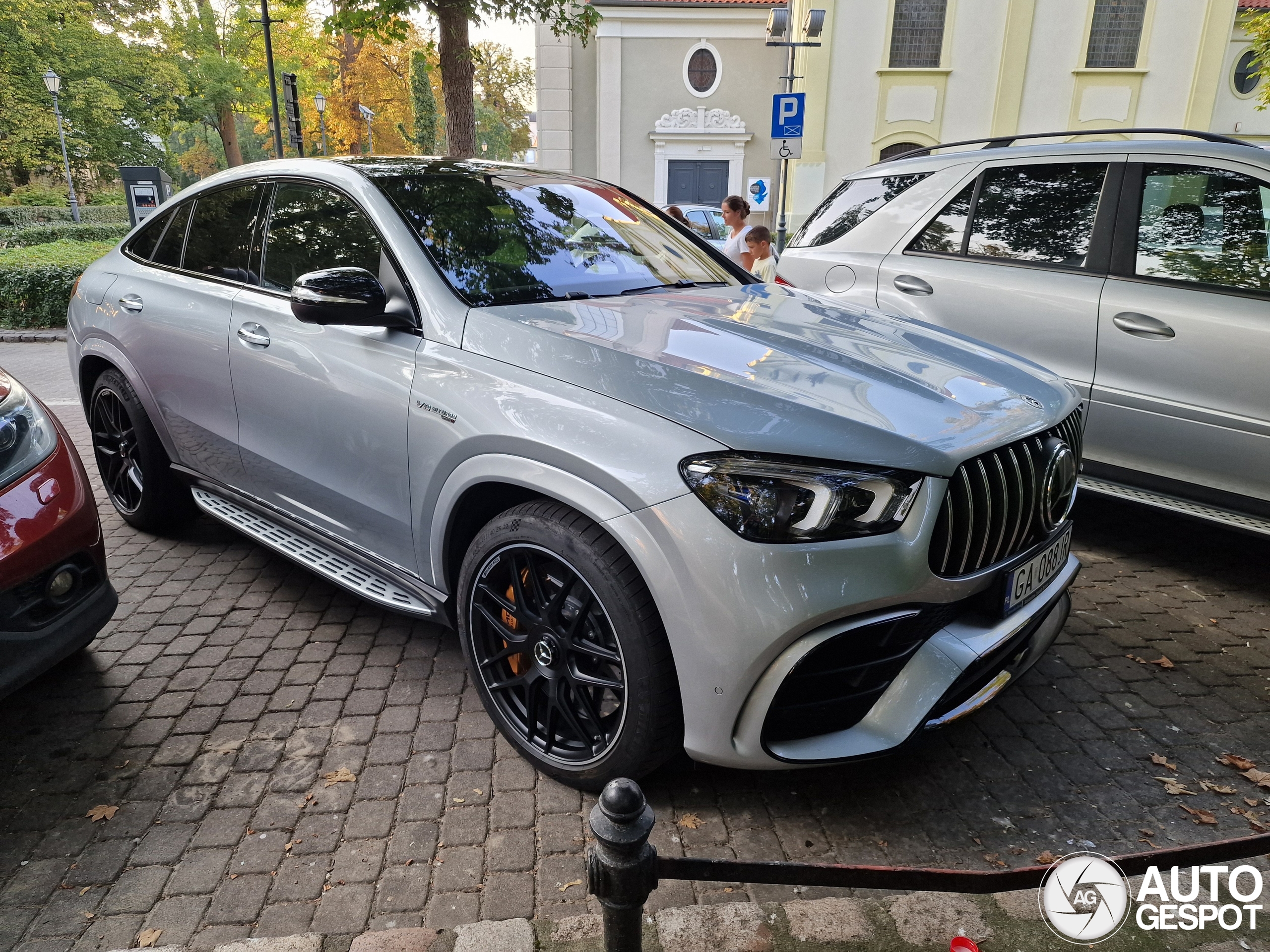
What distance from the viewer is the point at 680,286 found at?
328 cm

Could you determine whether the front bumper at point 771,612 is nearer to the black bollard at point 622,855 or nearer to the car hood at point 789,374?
the car hood at point 789,374

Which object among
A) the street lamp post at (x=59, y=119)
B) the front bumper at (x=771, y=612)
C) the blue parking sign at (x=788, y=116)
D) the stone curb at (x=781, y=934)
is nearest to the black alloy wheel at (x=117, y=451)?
the stone curb at (x=781, y=934)

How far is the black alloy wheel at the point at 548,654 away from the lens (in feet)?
7.63

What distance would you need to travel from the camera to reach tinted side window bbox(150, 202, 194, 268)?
4.01 meters

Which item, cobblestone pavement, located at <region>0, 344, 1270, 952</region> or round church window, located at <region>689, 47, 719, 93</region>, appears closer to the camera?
cobblestone pavement, located at <region>0, 344, 1270, 952</region>

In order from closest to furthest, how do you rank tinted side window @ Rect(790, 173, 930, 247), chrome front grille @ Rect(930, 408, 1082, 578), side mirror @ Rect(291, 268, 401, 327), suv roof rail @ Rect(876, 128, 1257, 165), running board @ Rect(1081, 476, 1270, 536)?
chrome front grille @ Rect(930, 408, 1082, 578)
side mirror @ Rect(291, 268, 401, 327)
running board @ Rect(1081, 476, 1270, 536)
suv roof rail @ Rect(876, 128, 1257, 165)
tinted side window @ Rect(790, 173, 930, 247)

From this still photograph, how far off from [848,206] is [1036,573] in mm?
3492

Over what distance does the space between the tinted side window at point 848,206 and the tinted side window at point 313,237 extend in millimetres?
3155

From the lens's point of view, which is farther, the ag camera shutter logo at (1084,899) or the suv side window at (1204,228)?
the suv side window at (1204,228)

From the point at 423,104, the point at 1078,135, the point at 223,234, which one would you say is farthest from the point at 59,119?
the point at 1078,135

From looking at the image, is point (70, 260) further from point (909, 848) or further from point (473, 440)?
point (909, 848)

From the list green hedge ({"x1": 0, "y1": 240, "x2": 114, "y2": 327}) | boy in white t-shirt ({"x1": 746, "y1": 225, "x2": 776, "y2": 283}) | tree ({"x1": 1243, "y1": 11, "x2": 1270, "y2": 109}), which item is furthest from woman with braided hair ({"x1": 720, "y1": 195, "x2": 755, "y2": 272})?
green hedge ({"x1": 0, "y1": 240, "x2": 114, "y2": 327})

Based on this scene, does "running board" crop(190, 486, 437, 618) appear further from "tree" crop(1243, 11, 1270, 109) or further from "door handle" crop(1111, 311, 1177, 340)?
"tree" crop(1243, 11, 1270, 109)

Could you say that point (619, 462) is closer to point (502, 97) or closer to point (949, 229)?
point (949, 229)
